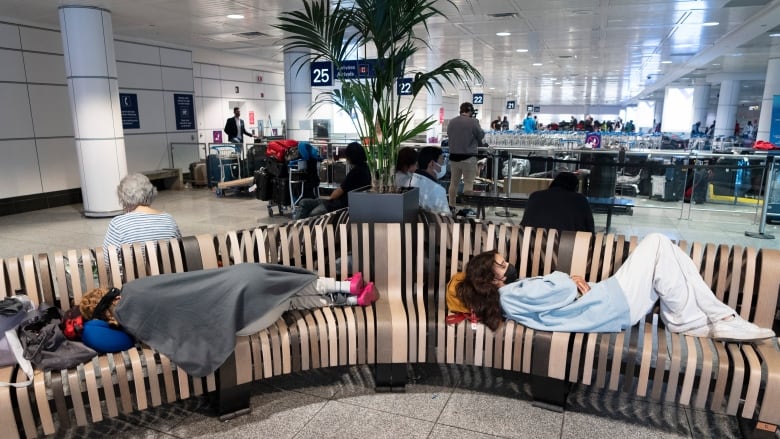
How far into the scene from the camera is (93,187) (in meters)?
8.39

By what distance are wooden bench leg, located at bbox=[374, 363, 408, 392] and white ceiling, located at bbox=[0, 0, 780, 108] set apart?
10.1ft

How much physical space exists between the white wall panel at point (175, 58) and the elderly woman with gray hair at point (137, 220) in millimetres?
10341

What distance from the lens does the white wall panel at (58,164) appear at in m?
9.54

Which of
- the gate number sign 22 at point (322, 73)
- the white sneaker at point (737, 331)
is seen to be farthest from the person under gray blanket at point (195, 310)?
the gate number sign 22 at point (322, 73)

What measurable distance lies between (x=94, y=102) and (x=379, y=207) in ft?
21.7

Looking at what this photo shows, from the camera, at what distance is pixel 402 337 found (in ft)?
9.77

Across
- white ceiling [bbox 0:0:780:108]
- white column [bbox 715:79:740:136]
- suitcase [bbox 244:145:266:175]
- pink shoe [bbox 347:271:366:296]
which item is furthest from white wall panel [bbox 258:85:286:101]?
white column [bbox 715:79:740:136]

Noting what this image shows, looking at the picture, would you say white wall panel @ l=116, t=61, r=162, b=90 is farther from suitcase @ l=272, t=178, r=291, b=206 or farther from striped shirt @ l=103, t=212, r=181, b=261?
striped shirt @ l=103, t=212, r=181, b=261

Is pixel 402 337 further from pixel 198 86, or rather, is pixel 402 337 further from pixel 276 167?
pixel 198 86

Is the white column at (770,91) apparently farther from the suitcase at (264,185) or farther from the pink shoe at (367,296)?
the pink shoe at (367,296)

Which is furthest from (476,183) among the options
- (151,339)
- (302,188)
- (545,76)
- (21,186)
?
(545,76)

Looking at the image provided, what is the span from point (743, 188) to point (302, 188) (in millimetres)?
7269

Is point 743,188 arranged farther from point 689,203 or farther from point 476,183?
point 476,183

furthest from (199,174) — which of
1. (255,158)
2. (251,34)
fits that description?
(251,34)
